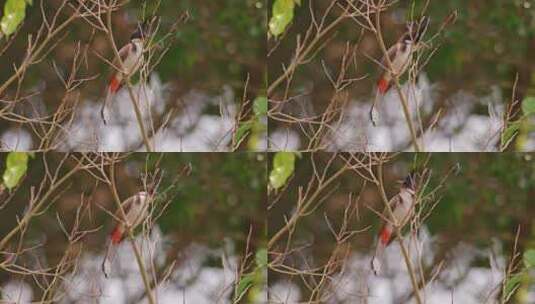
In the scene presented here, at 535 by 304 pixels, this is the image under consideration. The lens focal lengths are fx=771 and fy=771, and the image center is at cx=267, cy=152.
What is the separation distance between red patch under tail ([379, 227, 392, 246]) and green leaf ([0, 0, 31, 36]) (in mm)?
1263

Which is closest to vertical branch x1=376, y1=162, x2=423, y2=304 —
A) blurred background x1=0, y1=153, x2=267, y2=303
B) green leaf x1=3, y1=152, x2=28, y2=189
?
blurred background x1=0, y1=153, x2=267, y2=303

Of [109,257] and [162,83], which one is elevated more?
[162,83]

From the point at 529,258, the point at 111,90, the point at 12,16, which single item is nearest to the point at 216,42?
the point at 111,90

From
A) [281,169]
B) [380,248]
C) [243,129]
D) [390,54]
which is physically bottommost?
[380,248]

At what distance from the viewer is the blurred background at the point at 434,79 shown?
2.31 m

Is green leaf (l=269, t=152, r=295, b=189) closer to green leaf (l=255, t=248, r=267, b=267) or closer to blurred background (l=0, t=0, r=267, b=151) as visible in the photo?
blurred background (l=0, t=0, r=267, b=151)

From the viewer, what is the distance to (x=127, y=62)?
233 centimetres

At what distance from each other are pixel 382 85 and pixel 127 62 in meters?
0.77

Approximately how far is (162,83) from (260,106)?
0.31m

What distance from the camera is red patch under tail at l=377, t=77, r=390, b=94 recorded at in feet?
7.60

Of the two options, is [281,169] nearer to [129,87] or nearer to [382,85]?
[382,85]

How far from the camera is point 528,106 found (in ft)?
7.55

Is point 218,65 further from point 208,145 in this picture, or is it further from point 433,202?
point 433,202

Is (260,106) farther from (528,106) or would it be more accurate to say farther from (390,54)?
(528,106)
